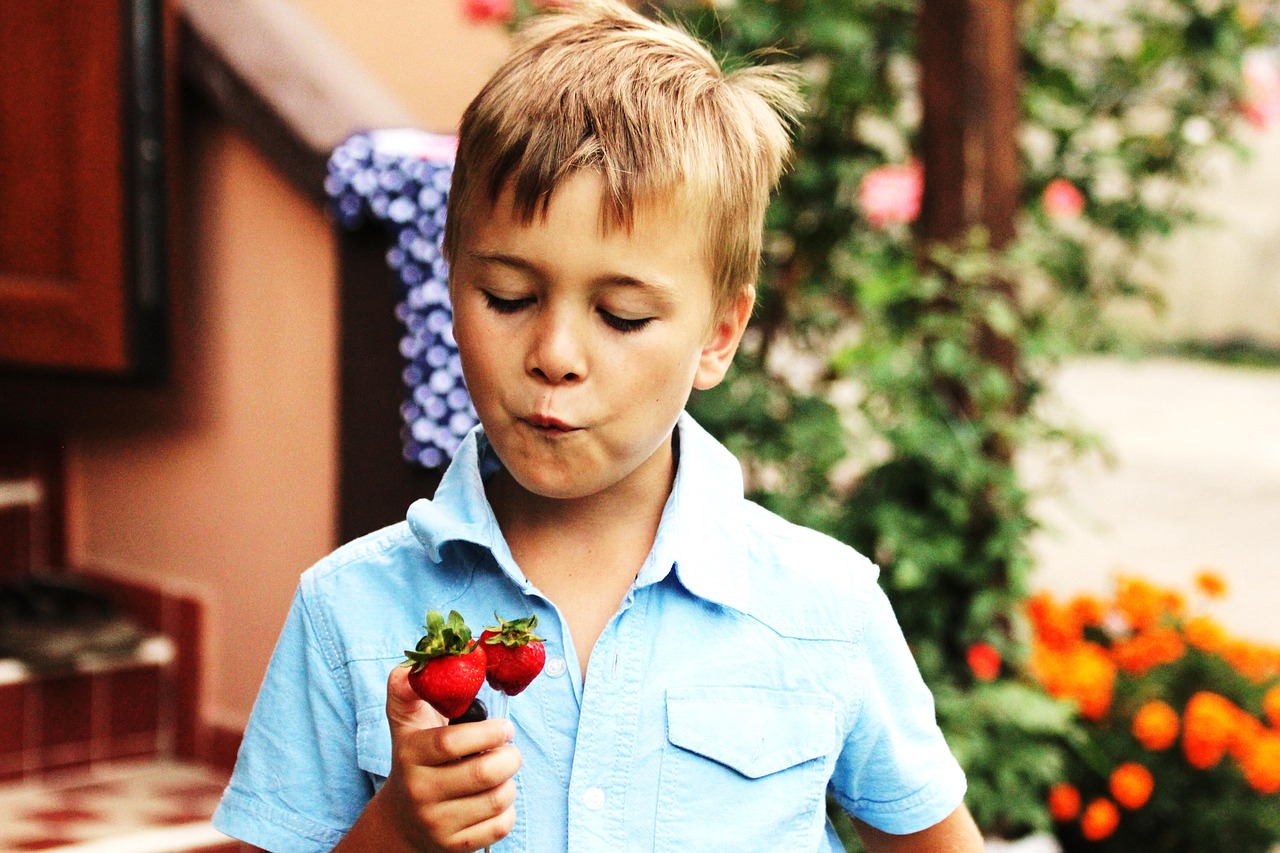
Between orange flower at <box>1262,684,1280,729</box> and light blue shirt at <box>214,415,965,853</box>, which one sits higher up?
light blue shirt at <box>214,415,965,853</box>

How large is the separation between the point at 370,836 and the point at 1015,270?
2.01 meters

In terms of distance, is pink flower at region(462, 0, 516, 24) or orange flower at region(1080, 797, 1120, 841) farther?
pink flower at region(462, 0, 516, 24)

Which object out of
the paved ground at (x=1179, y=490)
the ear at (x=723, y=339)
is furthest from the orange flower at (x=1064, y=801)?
the ear at (x=723, y=339)

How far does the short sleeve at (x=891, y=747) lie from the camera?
1.41m

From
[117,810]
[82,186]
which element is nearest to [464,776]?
[117,810]

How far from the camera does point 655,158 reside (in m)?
1.25

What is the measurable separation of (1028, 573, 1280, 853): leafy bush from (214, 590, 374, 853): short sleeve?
2001 mm

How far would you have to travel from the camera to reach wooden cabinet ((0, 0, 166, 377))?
124 inches

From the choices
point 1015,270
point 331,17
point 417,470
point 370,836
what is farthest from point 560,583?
point 331,17

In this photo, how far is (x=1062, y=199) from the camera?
3.34 metres

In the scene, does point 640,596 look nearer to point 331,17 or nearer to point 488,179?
point 488,179

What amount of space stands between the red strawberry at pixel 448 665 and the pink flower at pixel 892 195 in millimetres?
2206

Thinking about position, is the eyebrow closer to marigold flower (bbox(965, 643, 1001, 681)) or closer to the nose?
the nose

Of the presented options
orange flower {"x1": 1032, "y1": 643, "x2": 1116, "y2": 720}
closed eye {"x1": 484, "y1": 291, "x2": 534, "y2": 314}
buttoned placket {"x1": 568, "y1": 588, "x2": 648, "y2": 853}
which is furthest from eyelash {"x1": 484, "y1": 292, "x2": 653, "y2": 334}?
orange flower {"x1": 1032, "y1": 643, "x2": 1116, "y2": 720}
